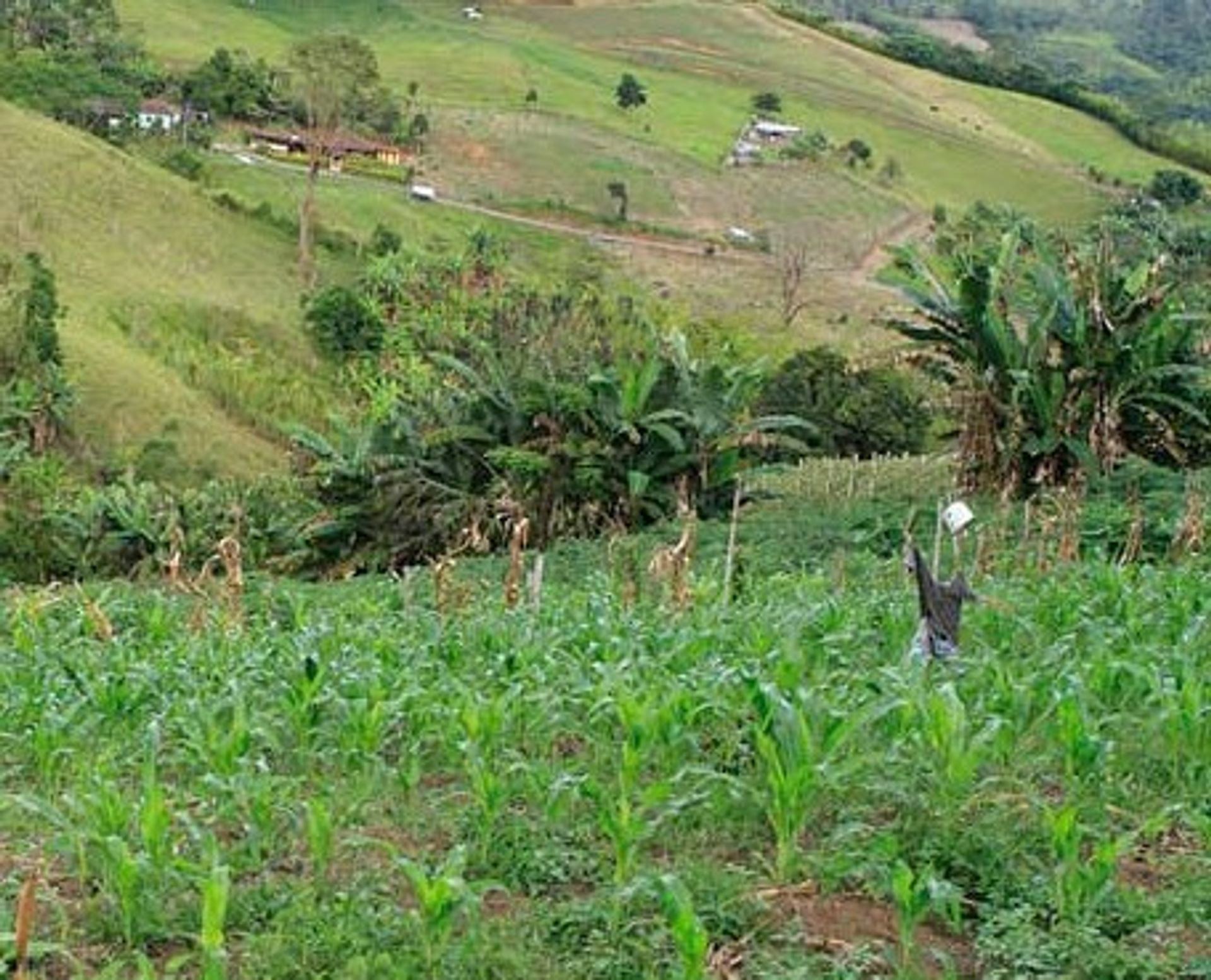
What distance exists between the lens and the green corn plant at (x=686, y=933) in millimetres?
4047

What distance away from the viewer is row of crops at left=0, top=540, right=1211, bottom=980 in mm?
4371

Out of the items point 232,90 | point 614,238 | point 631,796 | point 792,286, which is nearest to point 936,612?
point 631,796

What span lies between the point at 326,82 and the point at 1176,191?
1492 inches

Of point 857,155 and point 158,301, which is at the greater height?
point 857,155

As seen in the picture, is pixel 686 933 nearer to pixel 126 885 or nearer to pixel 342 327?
pixel 126 885

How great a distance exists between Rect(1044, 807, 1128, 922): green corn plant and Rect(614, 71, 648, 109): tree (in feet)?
270

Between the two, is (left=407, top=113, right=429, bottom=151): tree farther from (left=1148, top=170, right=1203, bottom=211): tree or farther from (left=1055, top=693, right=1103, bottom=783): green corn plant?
(left=1055, top=693, right=1103, bottom=783): green corn plant

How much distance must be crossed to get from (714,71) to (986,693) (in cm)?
9438

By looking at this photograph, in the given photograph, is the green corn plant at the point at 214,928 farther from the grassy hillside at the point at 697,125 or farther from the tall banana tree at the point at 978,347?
the grassy hillside at the point at 697,125

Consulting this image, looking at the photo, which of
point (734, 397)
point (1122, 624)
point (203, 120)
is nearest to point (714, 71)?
point (203, 120)

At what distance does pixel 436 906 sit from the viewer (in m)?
4.21

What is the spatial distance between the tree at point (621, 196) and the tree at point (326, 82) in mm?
10248

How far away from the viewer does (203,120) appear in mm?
67812

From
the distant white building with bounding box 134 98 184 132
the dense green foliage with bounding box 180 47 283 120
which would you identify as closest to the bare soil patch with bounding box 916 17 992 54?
the dense green foliage with bounding box 180 47 283 120
